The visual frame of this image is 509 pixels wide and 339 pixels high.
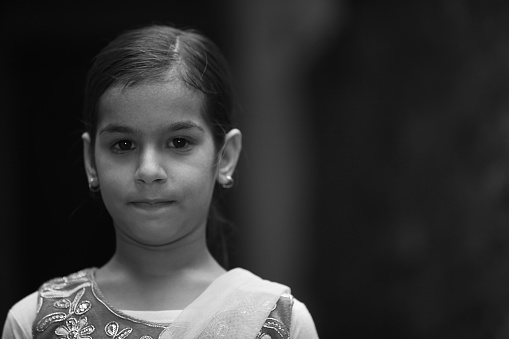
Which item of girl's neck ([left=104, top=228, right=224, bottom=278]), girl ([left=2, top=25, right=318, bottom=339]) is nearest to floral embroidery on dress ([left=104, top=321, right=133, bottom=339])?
girl ([left=2, top=25, right=318, bottom=339])

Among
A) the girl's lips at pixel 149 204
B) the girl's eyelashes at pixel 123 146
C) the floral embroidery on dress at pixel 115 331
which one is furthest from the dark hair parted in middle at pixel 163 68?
the floral embroidery on dress at pixel 115 331

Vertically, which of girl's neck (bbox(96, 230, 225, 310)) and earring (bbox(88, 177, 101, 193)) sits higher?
earring (bbox(88, 177, 101, 193))

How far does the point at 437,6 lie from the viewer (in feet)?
11.8

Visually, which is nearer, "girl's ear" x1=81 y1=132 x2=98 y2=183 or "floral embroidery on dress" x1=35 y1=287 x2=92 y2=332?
"floral embroidery on dress" x1=35 y1=287 x2=92 y2=332

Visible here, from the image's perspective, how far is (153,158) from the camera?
2111mm

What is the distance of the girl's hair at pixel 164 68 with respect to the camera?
2.17m

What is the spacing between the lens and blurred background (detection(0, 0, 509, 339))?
10.4 ft

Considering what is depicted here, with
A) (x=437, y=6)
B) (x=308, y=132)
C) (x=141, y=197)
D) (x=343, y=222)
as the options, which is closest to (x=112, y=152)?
(x=141, y=197)

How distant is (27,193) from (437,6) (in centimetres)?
279

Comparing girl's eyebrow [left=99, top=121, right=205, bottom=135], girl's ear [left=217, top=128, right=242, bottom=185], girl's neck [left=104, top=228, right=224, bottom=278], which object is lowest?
girl's neck [left=104, top=228, right=224, bottom=278]

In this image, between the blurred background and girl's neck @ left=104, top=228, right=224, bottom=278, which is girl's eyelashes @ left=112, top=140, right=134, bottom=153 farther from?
the blurred background

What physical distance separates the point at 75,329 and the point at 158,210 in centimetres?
34

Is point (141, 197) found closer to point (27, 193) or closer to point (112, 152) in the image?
point (112, 152)

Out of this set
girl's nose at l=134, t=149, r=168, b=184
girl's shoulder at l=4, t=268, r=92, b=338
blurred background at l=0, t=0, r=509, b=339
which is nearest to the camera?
girl's nose at l=134, t=149, r=168, b=184
